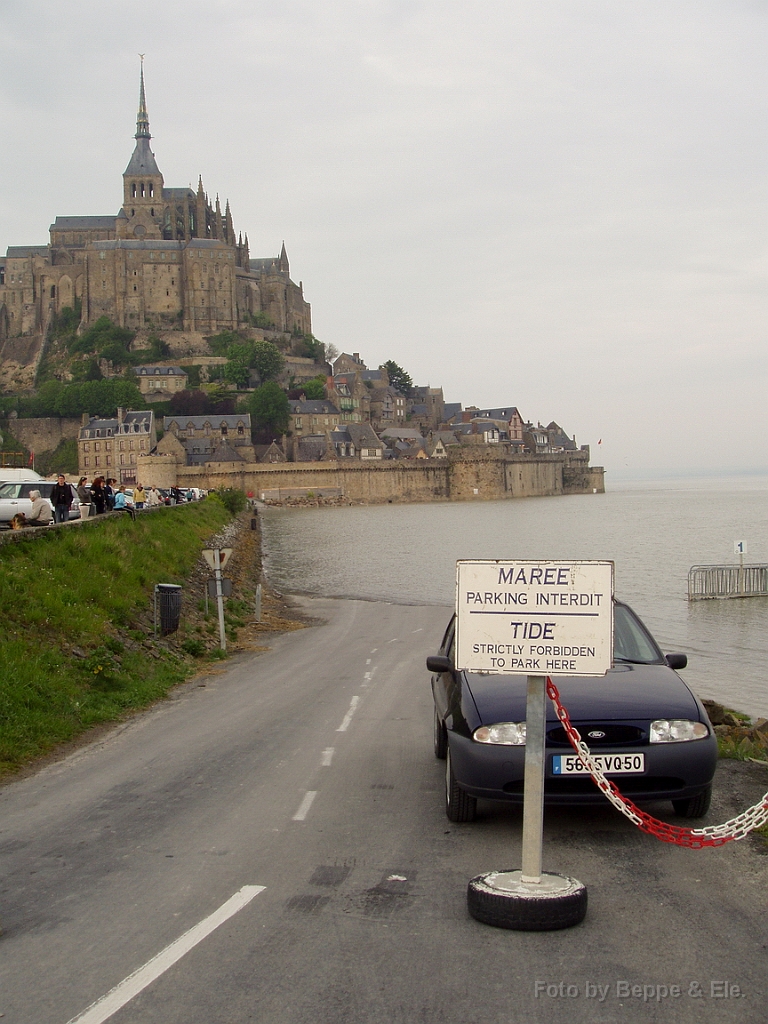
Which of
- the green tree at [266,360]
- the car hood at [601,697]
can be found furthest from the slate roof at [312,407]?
the car hood at [601,697]

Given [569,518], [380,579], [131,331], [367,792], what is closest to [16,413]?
[131,331]

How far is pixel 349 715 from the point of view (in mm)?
12578

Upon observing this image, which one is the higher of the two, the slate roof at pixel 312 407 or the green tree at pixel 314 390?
the green tree at pixel 314 390

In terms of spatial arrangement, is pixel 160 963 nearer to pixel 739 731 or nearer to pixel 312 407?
pixel 739 731

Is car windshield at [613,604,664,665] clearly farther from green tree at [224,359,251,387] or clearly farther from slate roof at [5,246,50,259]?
slate roof at [5,246,50,259]

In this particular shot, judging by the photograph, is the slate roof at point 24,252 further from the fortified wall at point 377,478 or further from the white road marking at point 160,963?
the white road marking at point 160,963

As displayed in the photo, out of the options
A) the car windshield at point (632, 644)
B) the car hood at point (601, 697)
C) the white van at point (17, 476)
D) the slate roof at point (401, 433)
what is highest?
the slate roof at point (401, 433)

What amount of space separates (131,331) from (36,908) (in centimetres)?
15321

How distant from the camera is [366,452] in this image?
144 metres

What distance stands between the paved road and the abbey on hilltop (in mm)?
149601

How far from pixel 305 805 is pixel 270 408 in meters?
133

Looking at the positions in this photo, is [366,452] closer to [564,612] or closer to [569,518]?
[569,518]

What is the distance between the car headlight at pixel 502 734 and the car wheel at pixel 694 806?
50.0 inches

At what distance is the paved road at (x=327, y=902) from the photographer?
4.70 meters
